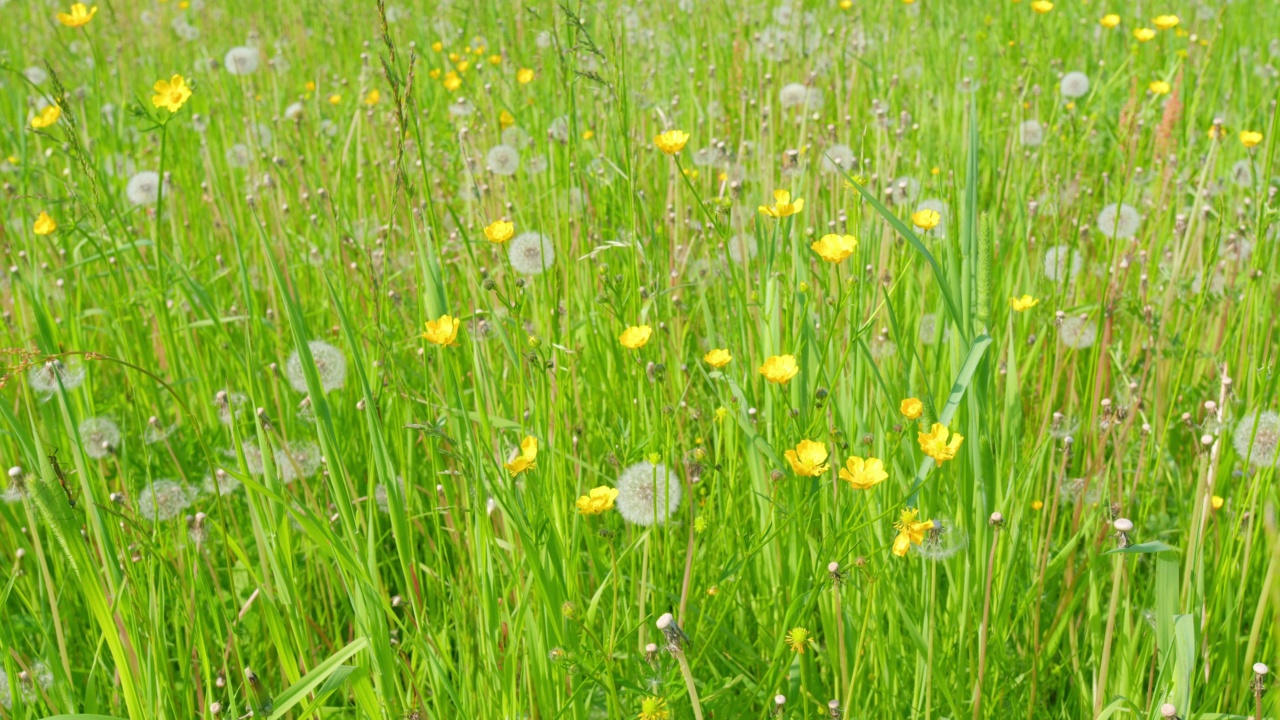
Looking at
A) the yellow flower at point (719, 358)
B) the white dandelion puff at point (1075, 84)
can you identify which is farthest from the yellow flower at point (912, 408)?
the white dandelion puff at point (1075, 84)

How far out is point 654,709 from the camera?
103 cm

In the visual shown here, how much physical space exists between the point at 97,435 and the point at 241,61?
2.46 metres

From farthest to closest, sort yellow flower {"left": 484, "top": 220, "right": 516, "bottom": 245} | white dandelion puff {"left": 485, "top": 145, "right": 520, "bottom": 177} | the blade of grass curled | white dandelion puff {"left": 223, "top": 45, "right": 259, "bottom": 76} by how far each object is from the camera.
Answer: white dandelion puff {"left": 223, "top": 45, "right": 259, "bottom": 76} < white dandelion puff {"left": 485, "top": 145, "right": 520, "bottom": 177} < yellow flower {"left": 484, "top": 220, "right": 516, "bottom": 245} < the blade of grass curled

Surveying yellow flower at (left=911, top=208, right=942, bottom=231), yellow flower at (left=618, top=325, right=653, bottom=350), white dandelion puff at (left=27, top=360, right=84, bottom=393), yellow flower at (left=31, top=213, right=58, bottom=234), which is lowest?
white dandelion puff at (left=27, top=360, right=84, bottom=393)

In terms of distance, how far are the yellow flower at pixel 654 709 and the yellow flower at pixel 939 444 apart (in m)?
0.39

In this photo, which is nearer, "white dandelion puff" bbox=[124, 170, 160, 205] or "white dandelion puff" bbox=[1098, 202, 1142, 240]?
"white dandelion puff" bbox=[1098, 202, 1142, 240]

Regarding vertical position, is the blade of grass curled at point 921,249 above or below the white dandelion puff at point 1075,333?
above

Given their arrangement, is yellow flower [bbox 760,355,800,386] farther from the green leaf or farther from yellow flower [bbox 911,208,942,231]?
the green leaf

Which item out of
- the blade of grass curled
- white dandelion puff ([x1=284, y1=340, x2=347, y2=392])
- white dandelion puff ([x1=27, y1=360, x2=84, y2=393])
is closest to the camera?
the blade of grass curled

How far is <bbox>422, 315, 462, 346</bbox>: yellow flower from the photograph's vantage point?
3.90ft

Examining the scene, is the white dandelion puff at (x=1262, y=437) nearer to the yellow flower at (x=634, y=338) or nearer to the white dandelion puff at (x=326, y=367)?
the yellow flower at (x=634, y=338)

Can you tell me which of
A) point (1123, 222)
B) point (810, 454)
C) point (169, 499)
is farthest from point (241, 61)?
point (810, 454)

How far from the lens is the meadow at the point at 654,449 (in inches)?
44.9

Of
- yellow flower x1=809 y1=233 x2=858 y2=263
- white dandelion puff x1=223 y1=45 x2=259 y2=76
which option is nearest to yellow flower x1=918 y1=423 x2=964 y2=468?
yellow flower x1=809 y1=233 x2=858 y2=263
